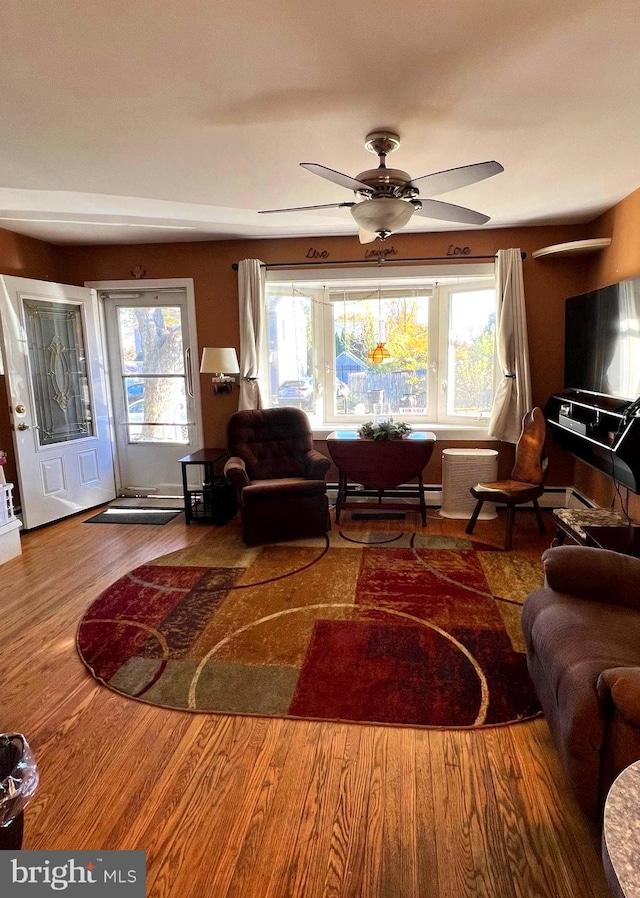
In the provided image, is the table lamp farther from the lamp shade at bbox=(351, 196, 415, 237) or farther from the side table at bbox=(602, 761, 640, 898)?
the side table at bbox=(602, 761, 640, 898)

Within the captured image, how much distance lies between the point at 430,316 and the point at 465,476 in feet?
4.77

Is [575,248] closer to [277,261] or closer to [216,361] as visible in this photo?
[277,261]

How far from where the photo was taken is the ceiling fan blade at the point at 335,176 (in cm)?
185

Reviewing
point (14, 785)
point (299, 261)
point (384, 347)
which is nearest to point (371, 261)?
point (299, 261)

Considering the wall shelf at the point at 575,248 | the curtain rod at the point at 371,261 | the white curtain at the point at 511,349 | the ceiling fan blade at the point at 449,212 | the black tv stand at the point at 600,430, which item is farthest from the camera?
the curtain rod at the point at 371,261

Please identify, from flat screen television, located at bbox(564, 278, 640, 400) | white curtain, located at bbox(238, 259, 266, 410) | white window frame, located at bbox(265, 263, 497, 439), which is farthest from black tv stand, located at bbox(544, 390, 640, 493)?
white curtain, located at bbox(238, 259, 266, 410)

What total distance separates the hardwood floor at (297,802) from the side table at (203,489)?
2.02 metres

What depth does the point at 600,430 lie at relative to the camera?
2.91 m

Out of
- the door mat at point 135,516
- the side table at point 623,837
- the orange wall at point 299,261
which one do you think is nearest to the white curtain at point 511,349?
the orange wall at point 299,261

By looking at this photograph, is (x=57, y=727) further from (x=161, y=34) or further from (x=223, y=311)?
(x=223, y=311)

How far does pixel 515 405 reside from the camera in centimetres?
405

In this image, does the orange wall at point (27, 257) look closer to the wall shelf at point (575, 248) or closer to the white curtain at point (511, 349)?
the white curtain at point (511, 349)

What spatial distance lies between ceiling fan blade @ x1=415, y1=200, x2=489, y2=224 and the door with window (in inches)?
104

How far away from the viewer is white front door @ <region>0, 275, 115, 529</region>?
3.79 m
